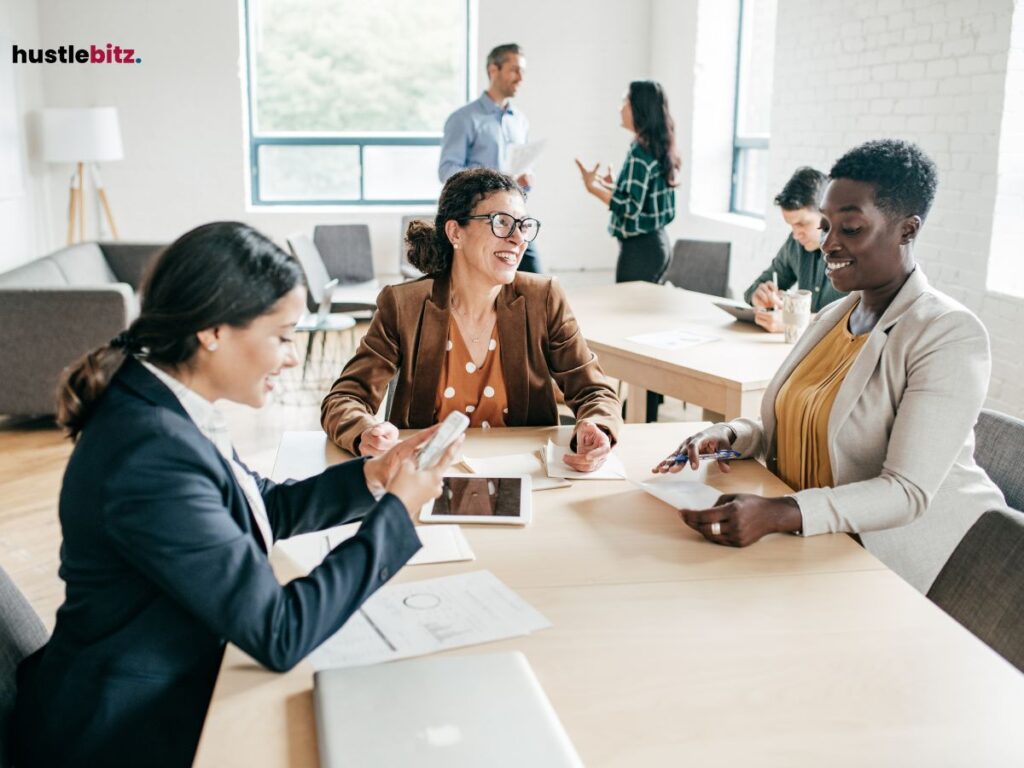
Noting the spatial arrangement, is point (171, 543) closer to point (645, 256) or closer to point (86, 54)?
point (645, 256)

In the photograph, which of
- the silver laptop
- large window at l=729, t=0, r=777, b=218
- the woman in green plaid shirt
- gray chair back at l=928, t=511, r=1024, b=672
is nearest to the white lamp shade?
the woman in green plaid shirt

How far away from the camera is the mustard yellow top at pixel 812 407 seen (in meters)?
2.12

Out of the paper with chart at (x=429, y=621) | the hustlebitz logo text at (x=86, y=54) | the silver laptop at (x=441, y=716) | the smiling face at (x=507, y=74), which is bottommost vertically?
the paper with chart at (x=429, y=621)

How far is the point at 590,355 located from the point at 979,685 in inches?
57.7

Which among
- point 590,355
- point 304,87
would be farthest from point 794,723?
point 304,87

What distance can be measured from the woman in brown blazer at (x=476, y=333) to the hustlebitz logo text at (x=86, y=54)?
5.64 meters

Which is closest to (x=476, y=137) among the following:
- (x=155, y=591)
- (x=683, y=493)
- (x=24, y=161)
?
(x=24, y=161)

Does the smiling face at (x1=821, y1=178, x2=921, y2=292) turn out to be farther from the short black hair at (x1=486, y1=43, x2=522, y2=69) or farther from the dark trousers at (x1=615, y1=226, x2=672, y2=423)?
the short black hair at (x1=486, y1=43, x2=522, y2=69)

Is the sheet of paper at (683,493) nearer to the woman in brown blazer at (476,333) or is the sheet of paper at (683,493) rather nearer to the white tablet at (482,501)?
the white tablet at (482,501)

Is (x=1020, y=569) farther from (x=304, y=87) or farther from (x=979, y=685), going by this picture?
(x=304, y=87)

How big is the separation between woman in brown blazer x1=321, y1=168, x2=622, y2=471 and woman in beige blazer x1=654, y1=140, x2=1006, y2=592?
490mm

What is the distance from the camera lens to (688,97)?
7.35 metres

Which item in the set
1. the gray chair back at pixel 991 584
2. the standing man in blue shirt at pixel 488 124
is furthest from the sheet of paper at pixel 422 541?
the standing man in blue shirt at pixel 488 124

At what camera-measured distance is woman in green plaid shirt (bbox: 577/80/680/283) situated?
5.11 metres
